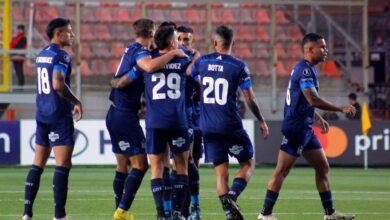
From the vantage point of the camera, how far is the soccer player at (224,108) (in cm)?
1199

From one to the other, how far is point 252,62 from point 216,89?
1822cm

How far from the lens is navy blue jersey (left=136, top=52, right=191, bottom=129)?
39.0ft

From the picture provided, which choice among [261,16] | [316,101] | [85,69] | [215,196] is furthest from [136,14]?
[316,101]

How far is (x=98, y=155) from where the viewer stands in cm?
2459

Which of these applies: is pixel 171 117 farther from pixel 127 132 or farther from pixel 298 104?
pixel 298 104

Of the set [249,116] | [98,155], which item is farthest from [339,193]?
[249,116]

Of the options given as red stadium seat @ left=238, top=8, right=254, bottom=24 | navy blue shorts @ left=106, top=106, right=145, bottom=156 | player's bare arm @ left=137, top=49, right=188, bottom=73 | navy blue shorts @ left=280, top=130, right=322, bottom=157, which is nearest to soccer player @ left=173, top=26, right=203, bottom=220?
navy blue shorts @ left=106, top=106, right=145, bottom=156

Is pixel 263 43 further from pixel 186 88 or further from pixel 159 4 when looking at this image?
pixel 186 88

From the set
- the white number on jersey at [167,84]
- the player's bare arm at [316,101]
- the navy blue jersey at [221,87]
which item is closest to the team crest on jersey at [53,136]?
the white number on jersey at [167,84]

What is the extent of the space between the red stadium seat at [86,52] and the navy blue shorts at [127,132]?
666 inches

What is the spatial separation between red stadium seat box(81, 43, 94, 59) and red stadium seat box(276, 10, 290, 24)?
5887 mm

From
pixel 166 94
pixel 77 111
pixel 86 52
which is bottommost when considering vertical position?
pixel 77 111

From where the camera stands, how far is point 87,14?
1198 inches

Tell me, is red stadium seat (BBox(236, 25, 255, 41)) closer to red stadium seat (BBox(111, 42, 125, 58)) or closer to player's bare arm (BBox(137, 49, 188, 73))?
red stadium seat (BBox(111, 42, 125, 58))
